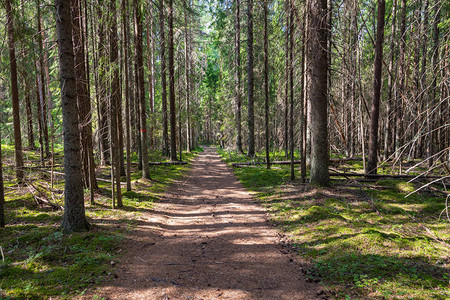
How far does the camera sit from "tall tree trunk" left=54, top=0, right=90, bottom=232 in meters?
5.43

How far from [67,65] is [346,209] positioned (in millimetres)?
8018

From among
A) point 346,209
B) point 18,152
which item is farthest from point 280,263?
point 18,152

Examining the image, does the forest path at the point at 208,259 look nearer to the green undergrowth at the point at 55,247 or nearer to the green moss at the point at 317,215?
the green undergrowth at the point at 55,247

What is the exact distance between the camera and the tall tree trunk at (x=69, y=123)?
17.8 ft

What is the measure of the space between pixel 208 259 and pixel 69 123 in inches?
168

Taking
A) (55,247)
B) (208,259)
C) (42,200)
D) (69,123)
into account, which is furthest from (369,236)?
(42,200)

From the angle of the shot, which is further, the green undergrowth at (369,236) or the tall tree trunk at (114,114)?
the tall tree trunk at (114,114)

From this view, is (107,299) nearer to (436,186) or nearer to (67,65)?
(67,65)

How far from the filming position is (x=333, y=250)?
16.1 feet

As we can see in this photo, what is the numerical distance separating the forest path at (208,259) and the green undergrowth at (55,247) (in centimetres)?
40

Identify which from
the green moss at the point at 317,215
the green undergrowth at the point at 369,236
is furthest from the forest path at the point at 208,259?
the green moss at the point at 317,215

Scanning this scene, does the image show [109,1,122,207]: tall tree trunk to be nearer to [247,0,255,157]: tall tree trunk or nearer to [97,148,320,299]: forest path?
[97,148,320,299]: forest path

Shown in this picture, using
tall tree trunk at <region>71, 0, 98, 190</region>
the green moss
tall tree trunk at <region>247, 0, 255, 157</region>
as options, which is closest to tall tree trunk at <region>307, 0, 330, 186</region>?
the green moss

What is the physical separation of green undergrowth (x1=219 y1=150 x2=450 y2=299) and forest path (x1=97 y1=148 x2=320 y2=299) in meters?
0.50
